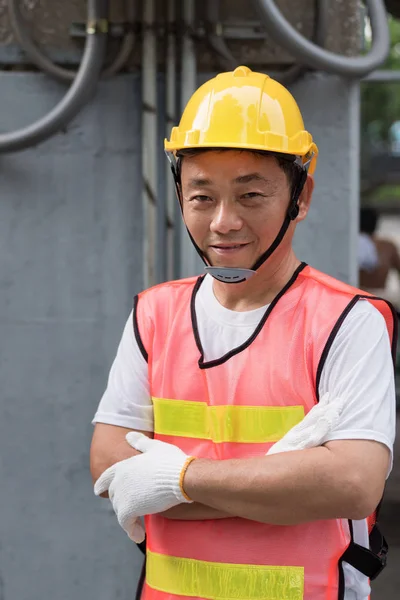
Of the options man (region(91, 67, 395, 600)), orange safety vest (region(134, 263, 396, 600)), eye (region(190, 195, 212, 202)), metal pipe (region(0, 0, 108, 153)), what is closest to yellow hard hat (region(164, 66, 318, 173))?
man (region(91, 67, 395, 600))

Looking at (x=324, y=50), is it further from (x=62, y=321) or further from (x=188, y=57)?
(x=62, y=321)

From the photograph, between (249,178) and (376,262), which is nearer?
(249,178)

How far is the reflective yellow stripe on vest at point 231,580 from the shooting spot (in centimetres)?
203

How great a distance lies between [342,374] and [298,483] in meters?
0.24

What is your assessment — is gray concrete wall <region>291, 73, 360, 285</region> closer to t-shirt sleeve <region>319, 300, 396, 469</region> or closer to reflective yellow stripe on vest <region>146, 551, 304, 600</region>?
t-shirt sleeve <region>319, 300, 396, 469</region>

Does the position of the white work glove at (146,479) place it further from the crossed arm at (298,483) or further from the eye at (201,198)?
the eye at (201,198)

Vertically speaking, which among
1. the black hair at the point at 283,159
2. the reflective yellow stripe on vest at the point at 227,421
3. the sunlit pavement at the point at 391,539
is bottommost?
the sunlit pavement at the point at 391,539

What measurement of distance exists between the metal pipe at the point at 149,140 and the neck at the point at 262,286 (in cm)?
123

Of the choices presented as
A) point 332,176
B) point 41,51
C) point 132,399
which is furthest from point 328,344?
point 41,51

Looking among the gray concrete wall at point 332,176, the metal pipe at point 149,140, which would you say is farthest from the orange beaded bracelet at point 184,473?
the gray concrete wall at point 332,176

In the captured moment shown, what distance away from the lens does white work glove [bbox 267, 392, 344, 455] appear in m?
1.92

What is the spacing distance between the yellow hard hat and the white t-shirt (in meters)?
0.37

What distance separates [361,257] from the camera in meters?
8.73

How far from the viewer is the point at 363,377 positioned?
1.93 meters
